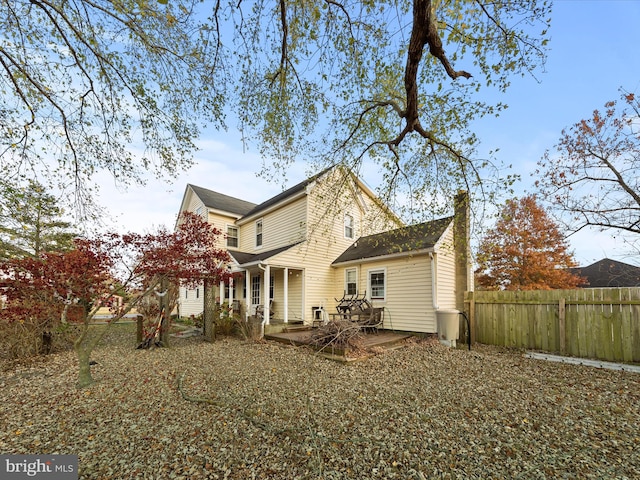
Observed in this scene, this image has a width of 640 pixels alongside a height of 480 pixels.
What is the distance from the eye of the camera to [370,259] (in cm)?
1126

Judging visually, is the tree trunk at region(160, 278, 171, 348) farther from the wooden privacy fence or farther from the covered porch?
the wooden privacy fence

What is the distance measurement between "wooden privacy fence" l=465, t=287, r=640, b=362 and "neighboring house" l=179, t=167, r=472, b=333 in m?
1.29

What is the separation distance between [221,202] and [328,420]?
1603 centimetres

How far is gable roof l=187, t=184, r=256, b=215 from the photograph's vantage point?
16344mm

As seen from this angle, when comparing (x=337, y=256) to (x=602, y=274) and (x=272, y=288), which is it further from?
(x=602, y=274)

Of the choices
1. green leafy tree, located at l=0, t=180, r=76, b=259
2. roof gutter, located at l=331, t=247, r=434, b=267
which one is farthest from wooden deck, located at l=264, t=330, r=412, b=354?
green leafy tree, located at l=0, t=180, r=76, b=259

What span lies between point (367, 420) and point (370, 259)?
25.8 feet

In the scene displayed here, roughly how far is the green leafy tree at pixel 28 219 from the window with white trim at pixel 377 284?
9849mm

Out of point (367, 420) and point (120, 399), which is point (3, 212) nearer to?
point (120, 399)

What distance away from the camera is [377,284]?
11242 mm

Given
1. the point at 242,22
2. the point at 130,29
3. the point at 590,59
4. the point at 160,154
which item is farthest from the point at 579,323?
the point at 130,29

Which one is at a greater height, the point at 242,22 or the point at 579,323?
the point at 242,22

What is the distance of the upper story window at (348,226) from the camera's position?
14.1 m

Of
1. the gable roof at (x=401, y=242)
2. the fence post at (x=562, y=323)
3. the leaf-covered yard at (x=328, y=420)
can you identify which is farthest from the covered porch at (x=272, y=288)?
the fence post at (x=562, y=323)
